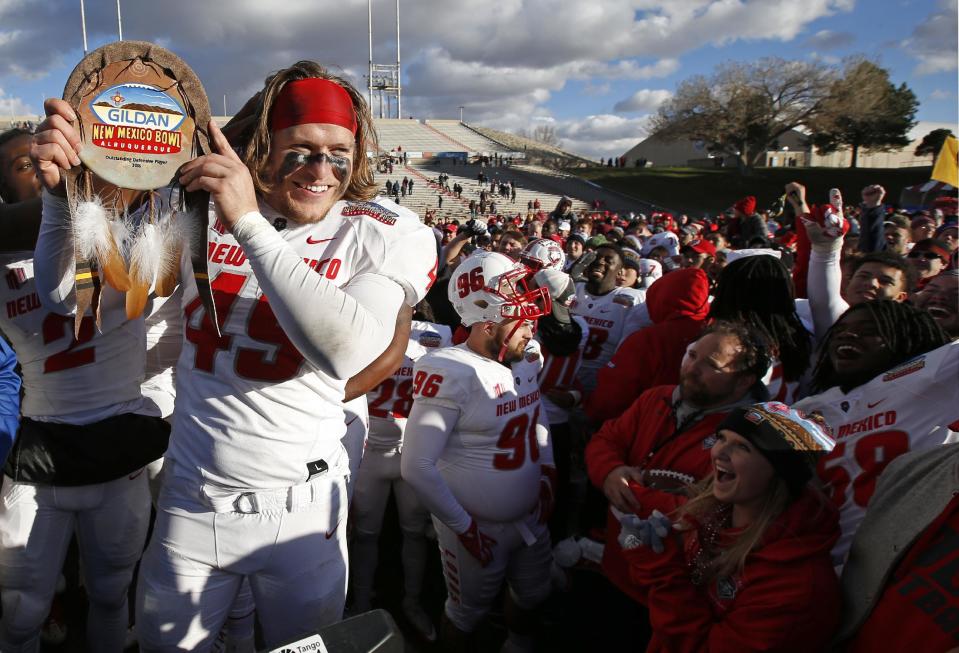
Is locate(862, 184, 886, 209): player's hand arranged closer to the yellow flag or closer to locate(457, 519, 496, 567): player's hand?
the yellow flag

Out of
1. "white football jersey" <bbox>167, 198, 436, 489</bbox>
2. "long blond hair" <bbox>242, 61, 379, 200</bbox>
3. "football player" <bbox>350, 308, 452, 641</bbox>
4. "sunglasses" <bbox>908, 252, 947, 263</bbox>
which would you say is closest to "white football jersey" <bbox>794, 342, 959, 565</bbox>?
"white football jersey" <bbox>167, 198, 436, 489</bbox>

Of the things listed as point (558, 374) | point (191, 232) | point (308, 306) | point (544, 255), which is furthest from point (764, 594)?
point (544, 255)

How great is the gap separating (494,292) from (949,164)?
6.75 metres

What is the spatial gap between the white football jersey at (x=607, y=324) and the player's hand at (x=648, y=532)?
247 centimetres

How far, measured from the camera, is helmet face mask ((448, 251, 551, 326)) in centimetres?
271

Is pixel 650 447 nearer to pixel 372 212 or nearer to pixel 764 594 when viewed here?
pixel 764 594

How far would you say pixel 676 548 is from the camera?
194 cm

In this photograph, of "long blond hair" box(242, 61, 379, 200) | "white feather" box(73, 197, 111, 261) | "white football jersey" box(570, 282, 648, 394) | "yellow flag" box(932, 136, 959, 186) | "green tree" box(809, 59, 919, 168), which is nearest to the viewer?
"white feather" box(73, 197, 111, 261)

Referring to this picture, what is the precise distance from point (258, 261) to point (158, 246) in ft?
1.43

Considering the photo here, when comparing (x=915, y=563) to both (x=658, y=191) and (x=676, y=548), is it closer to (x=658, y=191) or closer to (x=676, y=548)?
(x=676, y=548)

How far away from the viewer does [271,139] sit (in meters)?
1.71

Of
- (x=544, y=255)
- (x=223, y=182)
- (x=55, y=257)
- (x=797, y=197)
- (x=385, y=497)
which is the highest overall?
(x=797, y=197)

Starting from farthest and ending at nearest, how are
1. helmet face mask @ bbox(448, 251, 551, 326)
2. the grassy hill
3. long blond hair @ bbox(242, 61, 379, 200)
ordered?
the grassy hill < helmet face mask @ bbox(448, 251, 551, 326) < long blond hair @ bbox(242, 61, 379, 200)

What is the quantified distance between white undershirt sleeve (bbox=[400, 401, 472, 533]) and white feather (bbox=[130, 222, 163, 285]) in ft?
4.24
